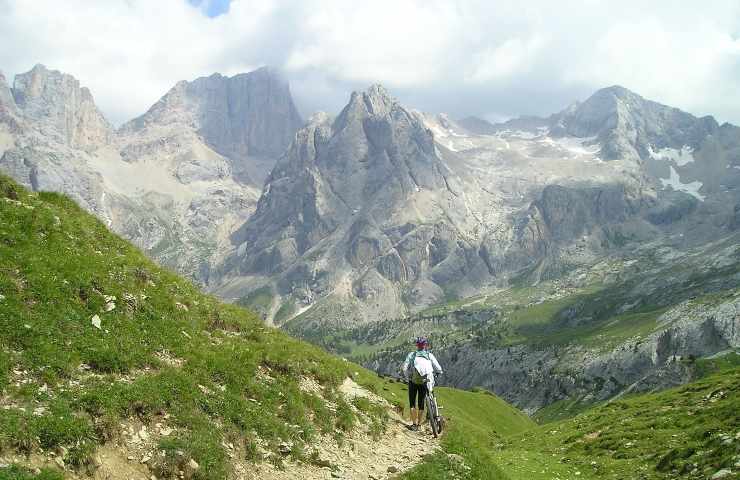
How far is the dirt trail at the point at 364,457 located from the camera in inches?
774

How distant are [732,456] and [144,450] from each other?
21.3m

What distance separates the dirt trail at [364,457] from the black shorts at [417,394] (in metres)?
1.33

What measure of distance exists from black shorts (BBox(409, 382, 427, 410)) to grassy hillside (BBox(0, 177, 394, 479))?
12.0 feet

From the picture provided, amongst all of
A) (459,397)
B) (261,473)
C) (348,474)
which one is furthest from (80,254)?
(459,397)

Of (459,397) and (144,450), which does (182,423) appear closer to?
(144,450)

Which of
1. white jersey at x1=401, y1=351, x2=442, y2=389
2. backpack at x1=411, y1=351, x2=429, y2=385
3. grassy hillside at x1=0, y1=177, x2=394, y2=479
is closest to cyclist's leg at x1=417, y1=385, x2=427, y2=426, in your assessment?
backpack at x1=411, y1=351, x2=429, y2=385

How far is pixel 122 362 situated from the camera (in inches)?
794

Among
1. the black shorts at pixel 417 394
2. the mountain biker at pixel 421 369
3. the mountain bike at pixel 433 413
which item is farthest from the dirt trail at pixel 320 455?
the mountain biker at pixel 421 369

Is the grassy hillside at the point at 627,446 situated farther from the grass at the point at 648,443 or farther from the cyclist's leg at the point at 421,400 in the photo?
the cyclist's leg at the point at 421,400

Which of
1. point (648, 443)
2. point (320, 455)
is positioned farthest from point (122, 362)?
point (648, 443)

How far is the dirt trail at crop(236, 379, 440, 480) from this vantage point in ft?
64.5

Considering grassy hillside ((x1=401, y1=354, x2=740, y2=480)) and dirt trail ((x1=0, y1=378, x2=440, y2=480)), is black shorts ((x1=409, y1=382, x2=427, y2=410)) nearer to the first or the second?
dirt trail ((x1=0, y1=378, x2=440, y2=480))

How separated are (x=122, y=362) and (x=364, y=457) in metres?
10.8

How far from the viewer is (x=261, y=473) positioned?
19.0 metres
